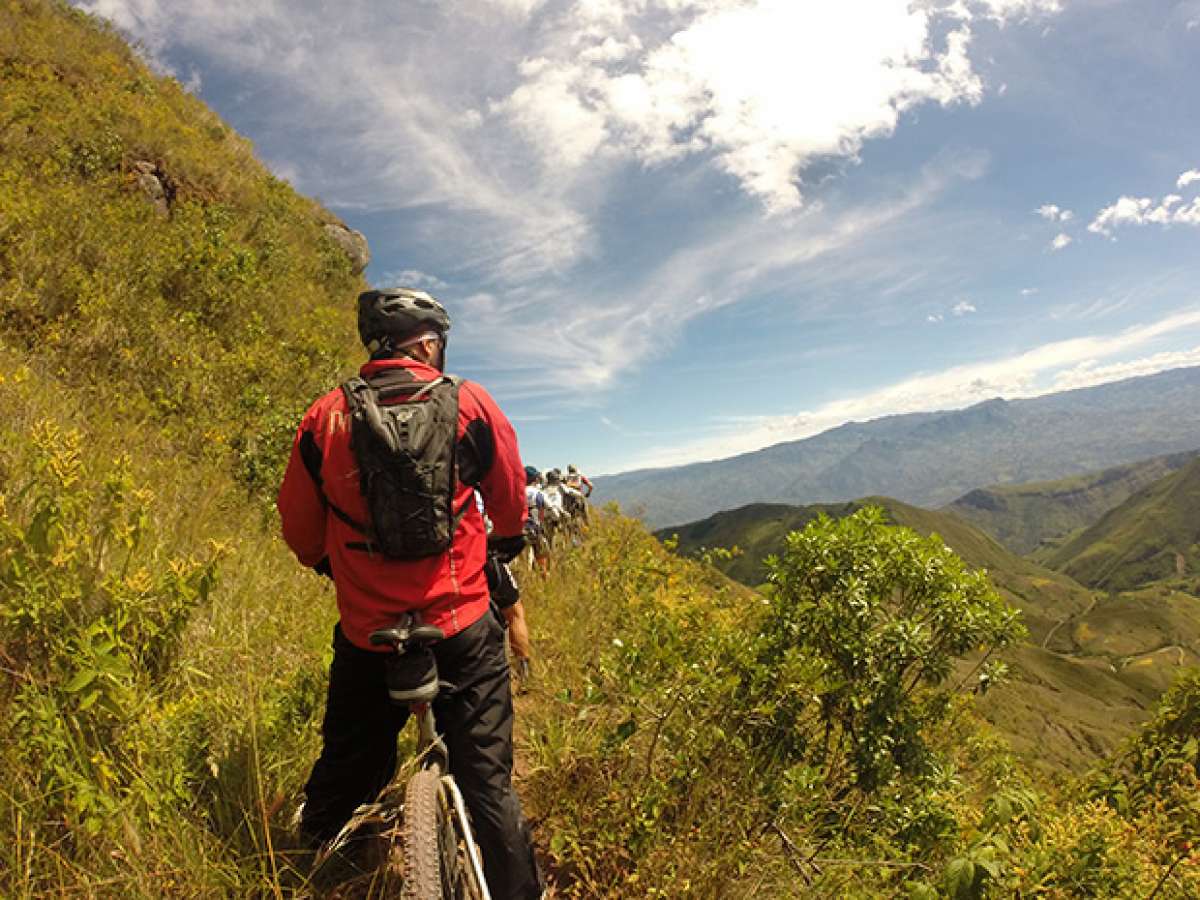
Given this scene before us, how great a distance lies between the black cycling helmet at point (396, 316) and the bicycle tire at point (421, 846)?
1936 millimetres

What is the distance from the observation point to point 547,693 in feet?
17.9

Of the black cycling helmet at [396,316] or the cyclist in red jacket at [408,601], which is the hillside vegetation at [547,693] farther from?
the black cycling helmet at [396,316]

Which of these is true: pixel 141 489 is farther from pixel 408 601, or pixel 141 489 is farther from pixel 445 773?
pixel 445 773

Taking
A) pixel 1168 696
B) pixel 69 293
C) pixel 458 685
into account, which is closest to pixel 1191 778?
pixel 1168 696

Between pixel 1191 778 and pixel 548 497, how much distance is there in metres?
9.51

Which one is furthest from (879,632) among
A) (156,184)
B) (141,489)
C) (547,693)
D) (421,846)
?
(156,184)

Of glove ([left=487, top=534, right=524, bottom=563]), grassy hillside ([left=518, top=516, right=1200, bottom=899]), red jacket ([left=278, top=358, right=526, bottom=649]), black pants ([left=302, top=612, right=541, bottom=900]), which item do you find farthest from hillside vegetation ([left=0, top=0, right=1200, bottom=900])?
glove ([left=487, top=534, right=524, bottom=563])

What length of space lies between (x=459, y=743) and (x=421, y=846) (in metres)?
0.57

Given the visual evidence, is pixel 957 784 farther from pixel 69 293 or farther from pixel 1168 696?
pixel 69 293

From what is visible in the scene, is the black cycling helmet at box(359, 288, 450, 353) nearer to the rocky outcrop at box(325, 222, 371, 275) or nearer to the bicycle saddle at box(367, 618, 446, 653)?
the bicycle saddle at box(367, 618, 446, 653)

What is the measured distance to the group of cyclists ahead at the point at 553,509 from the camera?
394 inches

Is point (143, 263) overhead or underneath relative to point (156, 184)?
underneath

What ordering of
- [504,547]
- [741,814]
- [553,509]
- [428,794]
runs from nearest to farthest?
1. [428,794]
2. [504,547]
3. [741,814]
4. [553,509]

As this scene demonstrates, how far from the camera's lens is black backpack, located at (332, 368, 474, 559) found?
2.31m
